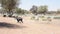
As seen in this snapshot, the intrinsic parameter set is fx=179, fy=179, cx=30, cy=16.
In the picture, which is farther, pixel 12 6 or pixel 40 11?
pixel 40 11

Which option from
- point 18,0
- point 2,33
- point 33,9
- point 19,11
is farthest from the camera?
point 33,9

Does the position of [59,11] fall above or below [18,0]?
below

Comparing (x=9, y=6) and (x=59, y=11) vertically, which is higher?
(x=9, y=6)

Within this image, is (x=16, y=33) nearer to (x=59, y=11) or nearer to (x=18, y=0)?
(x=18, y=0)

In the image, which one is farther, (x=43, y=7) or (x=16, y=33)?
(x=43, y=7)

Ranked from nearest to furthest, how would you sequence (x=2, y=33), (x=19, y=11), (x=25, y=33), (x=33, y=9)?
(x=2, y=33) < (x=25, y=33) < (x=19, y=11) < (x=33, y=9)

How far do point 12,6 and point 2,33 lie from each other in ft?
131

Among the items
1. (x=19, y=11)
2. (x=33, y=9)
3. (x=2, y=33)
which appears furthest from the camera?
(x=33, y=9)

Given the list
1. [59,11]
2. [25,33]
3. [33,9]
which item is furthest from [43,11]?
[25,33]

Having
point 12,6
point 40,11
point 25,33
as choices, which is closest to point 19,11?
point 40,11

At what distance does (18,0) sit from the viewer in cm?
5400

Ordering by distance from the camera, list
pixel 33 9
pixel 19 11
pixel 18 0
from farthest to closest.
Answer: pixel 33 9 → pixel 19 11 → pixel 18 0

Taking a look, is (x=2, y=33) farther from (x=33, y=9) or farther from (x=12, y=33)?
(x=33, y=9)

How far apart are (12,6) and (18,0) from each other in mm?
3171
